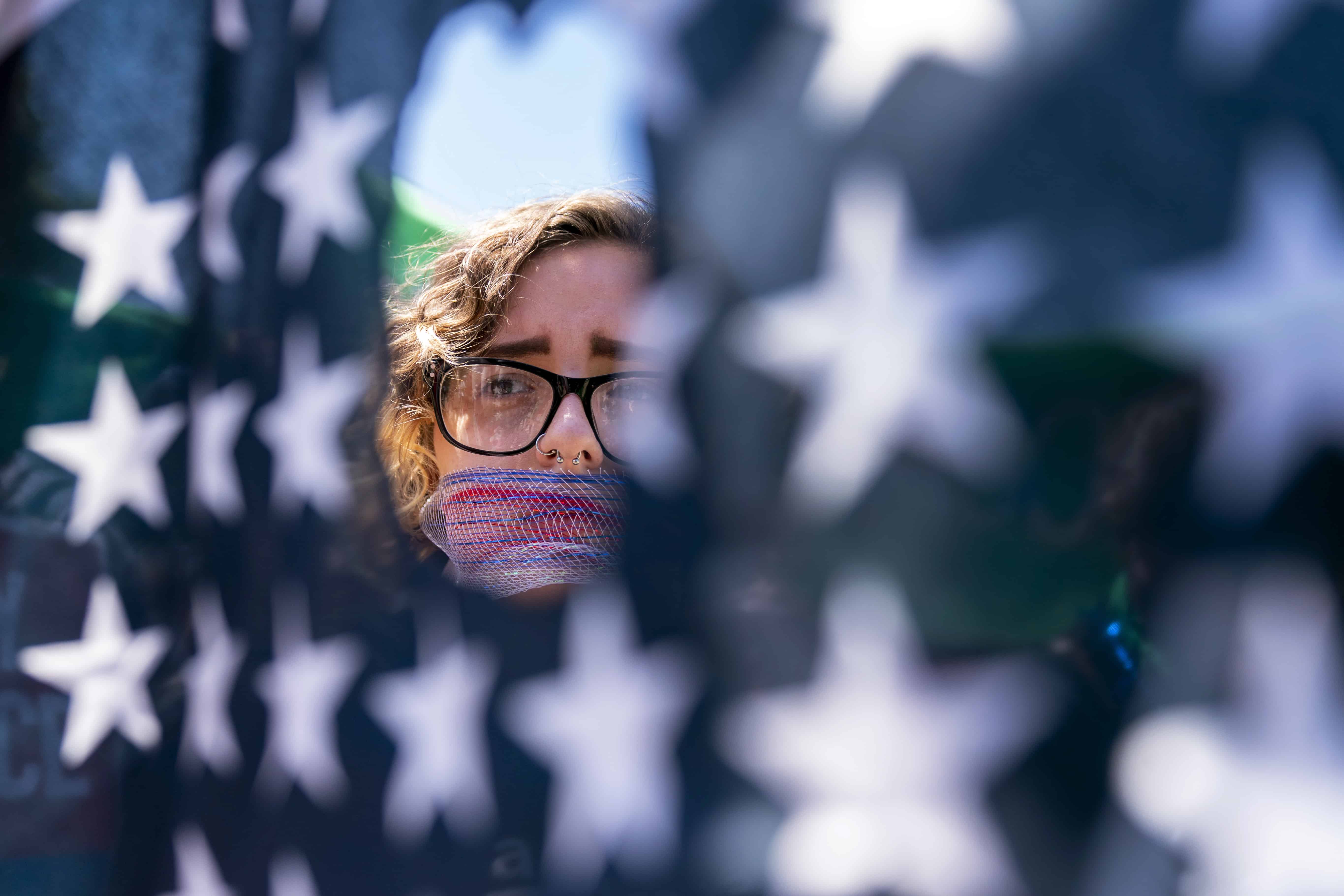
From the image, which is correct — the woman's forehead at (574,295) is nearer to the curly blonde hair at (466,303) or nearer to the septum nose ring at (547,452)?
the curly blonde hair at (466,303)

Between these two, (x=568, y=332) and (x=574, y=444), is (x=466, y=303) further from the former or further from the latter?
(x=574, y=444)

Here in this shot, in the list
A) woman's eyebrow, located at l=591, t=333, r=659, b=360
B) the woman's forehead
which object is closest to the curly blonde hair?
the woman's forehead

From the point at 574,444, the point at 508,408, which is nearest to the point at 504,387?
the point at 508,408

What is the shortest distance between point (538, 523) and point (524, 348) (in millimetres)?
280

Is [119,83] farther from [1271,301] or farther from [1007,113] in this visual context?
[1271,301]

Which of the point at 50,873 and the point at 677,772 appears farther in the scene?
the point at 50,873

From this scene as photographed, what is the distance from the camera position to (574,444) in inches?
36.2

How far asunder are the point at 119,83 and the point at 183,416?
12.7 inches

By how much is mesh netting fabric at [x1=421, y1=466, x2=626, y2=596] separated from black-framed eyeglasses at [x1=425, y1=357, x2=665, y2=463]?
0.08m

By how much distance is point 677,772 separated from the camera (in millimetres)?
455

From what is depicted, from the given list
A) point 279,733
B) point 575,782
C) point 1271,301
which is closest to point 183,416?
point 279,733

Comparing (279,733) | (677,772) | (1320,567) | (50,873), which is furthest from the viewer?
(50,873)

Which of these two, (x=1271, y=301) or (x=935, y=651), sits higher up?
(x=1271, y=301)

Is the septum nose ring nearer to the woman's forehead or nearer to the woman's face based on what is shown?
the woman's face
